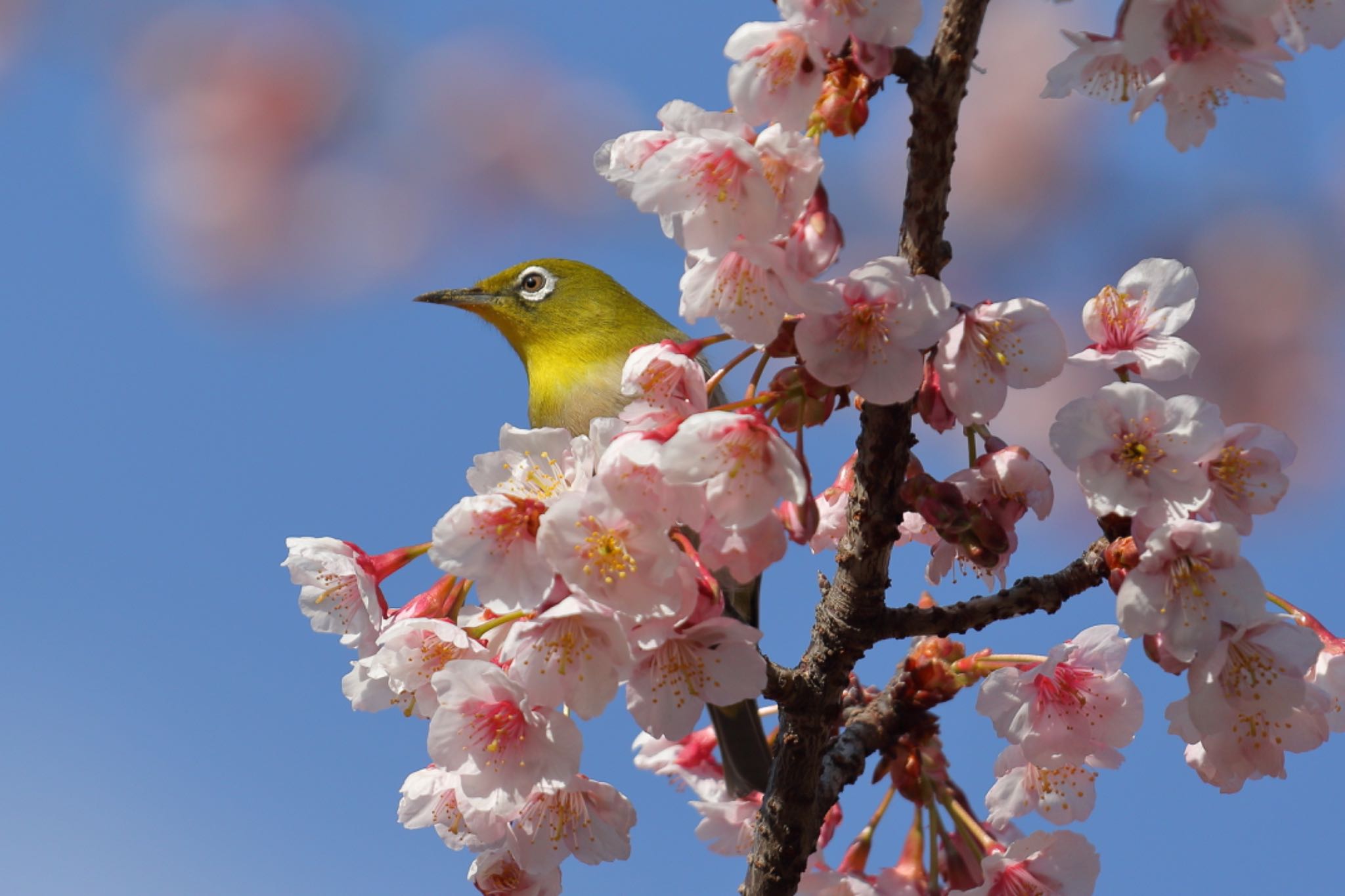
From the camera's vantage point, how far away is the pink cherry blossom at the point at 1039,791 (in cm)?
294

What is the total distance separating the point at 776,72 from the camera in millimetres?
2064

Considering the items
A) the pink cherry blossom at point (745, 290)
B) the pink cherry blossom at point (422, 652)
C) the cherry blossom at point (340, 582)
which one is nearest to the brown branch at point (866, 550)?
the pink cherry blossom at point (745, 290)

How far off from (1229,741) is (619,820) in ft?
3.90

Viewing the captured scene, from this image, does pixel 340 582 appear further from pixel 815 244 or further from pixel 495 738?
pixel 815 244

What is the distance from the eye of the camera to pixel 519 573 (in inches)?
83.8

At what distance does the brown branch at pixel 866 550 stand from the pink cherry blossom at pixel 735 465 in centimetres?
35

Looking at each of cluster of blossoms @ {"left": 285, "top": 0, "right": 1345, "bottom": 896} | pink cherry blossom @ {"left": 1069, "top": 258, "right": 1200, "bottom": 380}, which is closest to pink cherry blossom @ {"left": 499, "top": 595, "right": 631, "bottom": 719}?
cluster of blossoms @ {"left": 285, "top": 0, "right": 1345, "bottom": 896}

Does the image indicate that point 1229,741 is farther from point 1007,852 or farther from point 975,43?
point 975,43

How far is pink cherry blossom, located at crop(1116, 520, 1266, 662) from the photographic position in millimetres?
2082

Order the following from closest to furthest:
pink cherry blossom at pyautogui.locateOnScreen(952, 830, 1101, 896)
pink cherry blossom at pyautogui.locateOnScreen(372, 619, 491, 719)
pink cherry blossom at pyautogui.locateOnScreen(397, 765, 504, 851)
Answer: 1. pink cherry blossom at pyautogui.locateOnScreen(372, 619, 491, 719)
2. pink cherry blossom at pyautogui.locateOnScreen(397, 765, 504, 851)
3. pink cherry blossom at pyautogui.locateOnScreen(952, 830, 1101, 896)

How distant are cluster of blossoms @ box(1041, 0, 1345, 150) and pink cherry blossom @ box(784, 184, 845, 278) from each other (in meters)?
0.49

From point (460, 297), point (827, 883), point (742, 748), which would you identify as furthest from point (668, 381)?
point (460, 297)

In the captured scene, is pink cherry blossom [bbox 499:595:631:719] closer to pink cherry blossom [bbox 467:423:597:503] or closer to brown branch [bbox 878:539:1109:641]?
pink cherry blossom [bbox 467:423:597:503]

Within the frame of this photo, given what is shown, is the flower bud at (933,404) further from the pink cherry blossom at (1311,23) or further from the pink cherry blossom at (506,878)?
the pink cherry blossom at (506,878)
